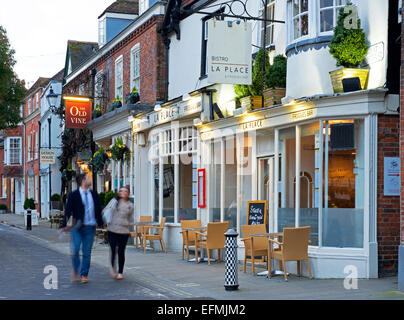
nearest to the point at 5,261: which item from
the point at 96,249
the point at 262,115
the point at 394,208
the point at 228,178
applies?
the point at 96,249

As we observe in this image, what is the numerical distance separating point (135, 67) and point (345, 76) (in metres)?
12.2

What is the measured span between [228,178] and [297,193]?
12.0ft

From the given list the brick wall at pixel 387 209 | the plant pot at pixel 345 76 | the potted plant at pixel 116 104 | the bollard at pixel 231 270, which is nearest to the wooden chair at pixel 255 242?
the bollard at pixel 231 270

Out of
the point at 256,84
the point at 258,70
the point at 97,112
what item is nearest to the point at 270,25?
the point at 258,70

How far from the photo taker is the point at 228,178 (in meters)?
16.6

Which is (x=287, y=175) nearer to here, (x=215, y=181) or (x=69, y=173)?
(x=215, y=181)

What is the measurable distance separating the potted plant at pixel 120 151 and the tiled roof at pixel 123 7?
7031mm

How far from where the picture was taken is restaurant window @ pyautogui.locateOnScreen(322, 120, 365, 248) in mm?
12258

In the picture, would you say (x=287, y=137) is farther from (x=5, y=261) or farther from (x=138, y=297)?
(x=5, y=261)

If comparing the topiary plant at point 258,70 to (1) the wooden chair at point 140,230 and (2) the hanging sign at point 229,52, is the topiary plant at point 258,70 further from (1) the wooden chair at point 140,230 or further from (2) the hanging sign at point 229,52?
(1) the wooden chair at point 140,230

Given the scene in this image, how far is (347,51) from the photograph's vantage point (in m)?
12.0

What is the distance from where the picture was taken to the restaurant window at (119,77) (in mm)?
24438

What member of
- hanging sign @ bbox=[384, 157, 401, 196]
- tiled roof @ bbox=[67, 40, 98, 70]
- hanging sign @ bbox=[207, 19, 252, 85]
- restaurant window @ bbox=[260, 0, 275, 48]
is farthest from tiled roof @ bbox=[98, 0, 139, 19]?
hanging sign @ bbox=[384, 157, 401, 196]

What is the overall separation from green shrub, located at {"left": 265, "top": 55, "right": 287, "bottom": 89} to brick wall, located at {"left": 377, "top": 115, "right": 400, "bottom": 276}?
2.80 m
